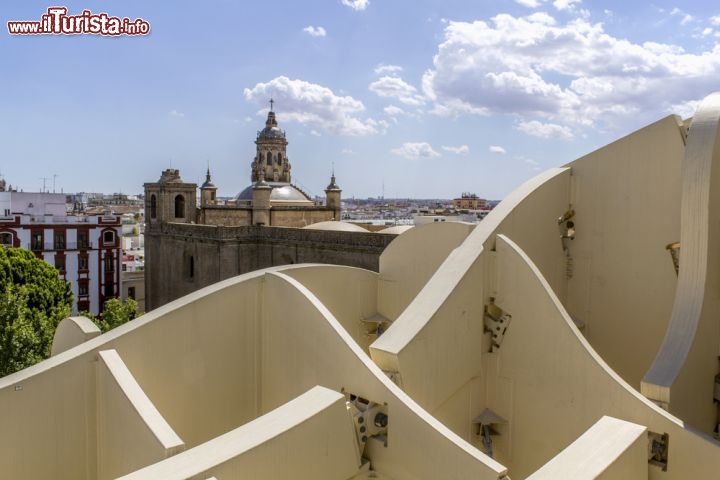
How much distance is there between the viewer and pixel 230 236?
2781 centimetres

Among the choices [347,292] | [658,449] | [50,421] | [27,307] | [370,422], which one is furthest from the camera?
[27,307]

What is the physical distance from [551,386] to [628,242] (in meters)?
3.12

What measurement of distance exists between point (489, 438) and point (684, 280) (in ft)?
11.3

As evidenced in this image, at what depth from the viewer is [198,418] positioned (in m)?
9.38

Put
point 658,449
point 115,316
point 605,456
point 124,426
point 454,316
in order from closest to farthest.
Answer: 1. point 605,456
2. point 658,449
3. point 124,426
4. point 454,316
5. point 115,316

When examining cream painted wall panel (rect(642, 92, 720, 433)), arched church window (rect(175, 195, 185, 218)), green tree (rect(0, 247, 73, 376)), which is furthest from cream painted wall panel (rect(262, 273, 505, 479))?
arched church window (rect(175, 195, 185, 218))

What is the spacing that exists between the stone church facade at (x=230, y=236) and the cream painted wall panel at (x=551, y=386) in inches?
503

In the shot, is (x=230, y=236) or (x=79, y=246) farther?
(x=79, y=246)

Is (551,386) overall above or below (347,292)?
below

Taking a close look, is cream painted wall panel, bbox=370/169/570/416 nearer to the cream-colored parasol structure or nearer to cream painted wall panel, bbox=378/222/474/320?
the cream-colored parasol structure

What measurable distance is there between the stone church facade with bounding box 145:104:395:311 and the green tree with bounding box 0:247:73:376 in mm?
8126

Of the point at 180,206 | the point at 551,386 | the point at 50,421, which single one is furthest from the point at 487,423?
the point at 180,206

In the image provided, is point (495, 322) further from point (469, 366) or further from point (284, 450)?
point (284, 450)

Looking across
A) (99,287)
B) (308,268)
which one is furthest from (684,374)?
(99,287)
